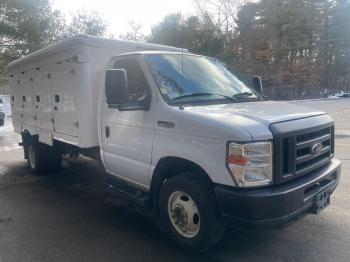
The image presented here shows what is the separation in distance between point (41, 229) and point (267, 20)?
164 feet

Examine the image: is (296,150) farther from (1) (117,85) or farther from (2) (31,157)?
(2) (31,157)

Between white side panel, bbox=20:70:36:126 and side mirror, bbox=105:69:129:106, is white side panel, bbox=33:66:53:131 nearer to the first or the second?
white side panel, bbox=20:70:36:126

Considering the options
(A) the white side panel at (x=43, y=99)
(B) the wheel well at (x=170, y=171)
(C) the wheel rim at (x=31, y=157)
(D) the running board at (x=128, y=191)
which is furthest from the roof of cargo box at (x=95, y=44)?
(C) the wheel rim at (x=31, y=157)

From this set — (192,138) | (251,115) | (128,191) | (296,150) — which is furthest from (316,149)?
(128,191)

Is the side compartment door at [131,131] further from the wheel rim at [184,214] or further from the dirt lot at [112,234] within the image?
the dirt lot at [112,234]

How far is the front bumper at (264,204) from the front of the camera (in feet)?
10.2

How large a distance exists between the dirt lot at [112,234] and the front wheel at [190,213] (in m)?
0.19

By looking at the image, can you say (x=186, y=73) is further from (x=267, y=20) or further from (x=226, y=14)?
(x=267, y=20)

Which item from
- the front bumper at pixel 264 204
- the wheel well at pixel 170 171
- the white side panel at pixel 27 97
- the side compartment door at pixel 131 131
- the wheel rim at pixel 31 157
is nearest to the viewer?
the front bumper at pixel 264 204

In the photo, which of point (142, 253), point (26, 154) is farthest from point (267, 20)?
point (142, 253)

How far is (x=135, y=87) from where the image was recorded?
4293 mm

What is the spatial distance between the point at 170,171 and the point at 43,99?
3.68 metres

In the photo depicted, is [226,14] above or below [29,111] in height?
above

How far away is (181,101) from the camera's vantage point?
12.8ft
